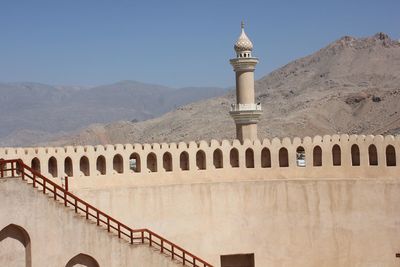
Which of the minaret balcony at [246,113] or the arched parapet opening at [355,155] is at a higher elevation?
the minaret balcony at [246,113]

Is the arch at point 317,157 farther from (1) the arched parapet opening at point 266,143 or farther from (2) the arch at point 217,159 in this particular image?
(2) the arch at point 217,159

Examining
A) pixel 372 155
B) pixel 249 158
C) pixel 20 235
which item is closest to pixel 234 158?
pixel 249 158

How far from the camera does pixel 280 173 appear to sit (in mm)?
25750

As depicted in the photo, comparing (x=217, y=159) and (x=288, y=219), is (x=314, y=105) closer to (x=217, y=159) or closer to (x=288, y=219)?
(x=217, y=159)

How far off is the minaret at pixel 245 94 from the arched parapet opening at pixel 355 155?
479 cm

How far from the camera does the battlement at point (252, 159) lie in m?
24.5

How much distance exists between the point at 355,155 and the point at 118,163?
8.94 m

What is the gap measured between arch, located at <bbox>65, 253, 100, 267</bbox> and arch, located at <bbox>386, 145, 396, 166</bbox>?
11918 mm

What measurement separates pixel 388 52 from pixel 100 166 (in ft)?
348

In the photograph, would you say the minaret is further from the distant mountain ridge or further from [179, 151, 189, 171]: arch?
the distant mountain ridge

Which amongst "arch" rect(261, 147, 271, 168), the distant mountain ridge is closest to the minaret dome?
"arch" rect(261, 147, 271, 168)

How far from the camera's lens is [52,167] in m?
23.4

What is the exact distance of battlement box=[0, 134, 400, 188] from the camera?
24.5 m

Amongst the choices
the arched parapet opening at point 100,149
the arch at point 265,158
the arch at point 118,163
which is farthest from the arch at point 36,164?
the arch at point 265,158
